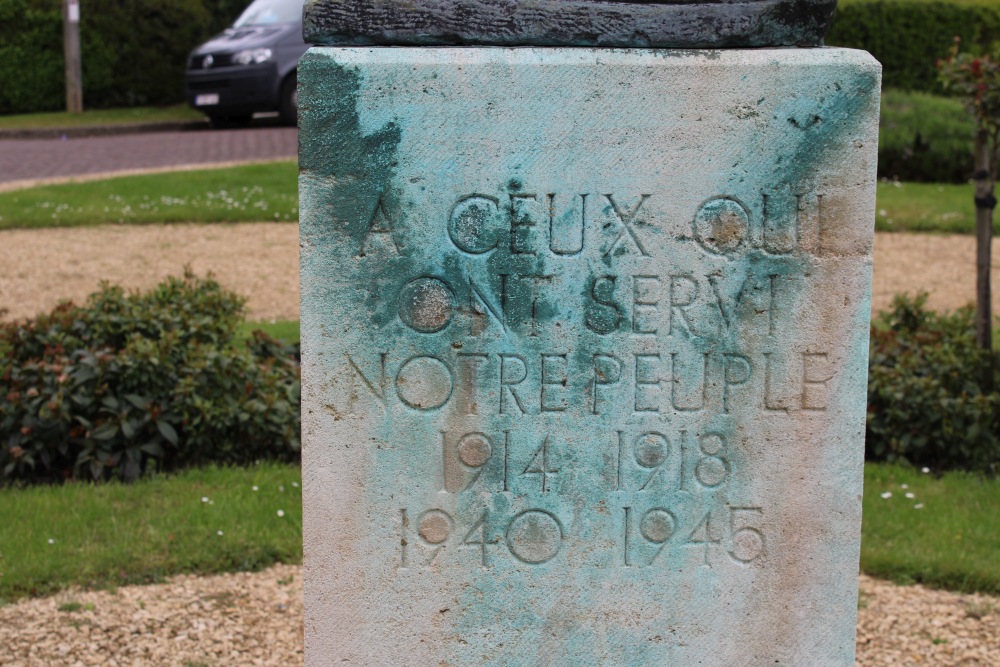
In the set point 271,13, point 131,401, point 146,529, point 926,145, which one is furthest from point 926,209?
point 271,13

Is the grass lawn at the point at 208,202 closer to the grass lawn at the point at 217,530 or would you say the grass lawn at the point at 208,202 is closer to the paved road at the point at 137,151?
the paved road at the point at 137,151

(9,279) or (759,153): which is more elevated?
(759,153)

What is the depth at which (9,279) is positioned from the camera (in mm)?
8242

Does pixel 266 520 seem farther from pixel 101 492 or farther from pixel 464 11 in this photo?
pixel 464 11

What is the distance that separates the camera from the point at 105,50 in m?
18.6

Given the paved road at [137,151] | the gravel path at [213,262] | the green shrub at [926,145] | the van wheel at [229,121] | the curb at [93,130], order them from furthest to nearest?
the van wheel at [229,121] → the curb at [93,130] → the paved road at [137,151] → the green shrub at [926,145] → the gravel path at [213,262]

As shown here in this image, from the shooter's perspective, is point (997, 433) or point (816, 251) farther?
point (997, 433)

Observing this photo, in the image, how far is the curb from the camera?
1599cm

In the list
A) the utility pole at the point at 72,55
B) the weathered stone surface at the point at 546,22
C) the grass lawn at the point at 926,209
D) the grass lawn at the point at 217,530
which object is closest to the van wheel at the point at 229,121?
the utility pole at the point at 72,55

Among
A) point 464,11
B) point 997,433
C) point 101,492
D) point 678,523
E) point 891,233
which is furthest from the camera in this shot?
point 891,233

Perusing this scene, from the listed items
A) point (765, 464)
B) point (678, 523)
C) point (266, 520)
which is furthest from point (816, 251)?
point (266, 520)

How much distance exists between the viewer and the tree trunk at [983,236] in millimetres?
5516

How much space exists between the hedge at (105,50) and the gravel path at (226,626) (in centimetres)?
1601

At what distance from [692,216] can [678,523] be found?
594 millimetres
